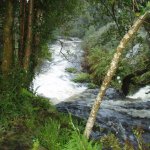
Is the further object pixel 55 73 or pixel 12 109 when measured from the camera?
pixel 55 73

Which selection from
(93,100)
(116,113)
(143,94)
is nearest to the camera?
(116,113)

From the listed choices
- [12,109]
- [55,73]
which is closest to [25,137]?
[12,109]

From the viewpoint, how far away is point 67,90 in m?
23.0

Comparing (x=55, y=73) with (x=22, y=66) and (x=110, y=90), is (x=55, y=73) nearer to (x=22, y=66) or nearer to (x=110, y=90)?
(x=110, y=90)

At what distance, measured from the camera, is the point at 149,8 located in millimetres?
7660

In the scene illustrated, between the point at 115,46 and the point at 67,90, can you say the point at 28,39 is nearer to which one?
the point at 67,90

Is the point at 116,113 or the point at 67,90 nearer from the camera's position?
the point at 116,113

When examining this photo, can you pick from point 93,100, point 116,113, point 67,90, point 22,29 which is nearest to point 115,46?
point 67,90

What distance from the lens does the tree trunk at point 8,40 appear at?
11539mm

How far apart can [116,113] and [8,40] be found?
590cm

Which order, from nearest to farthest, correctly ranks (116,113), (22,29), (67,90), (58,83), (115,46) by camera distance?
(22,29), (116,113), (67,90), (115,46), (58,83)

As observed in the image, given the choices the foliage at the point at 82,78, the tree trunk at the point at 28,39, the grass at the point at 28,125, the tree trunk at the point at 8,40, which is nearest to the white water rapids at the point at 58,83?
the foliage at the point at 82,78

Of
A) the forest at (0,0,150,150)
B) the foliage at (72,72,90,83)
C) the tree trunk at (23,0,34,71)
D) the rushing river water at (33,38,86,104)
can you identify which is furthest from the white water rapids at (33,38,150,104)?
the tree trunk at (23,0,34,71)

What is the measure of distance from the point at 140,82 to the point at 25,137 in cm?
1205
